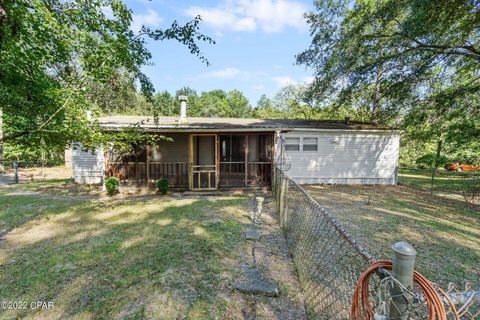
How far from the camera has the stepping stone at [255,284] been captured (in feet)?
9.94

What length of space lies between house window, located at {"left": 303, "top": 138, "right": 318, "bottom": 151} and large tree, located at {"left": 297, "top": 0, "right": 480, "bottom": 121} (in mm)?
2679

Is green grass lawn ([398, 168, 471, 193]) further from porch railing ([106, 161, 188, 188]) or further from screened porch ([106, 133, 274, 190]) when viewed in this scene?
porch railing ([106, 161, 188, 188])

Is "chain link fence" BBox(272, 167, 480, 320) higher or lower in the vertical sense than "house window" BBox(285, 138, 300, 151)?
lower

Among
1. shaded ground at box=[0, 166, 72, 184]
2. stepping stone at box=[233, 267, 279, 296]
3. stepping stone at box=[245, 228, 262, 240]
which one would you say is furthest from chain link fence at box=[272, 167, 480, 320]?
shaded ground at box=[0, 166, 72, 184]

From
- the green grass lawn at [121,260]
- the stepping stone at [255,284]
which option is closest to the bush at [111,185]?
the green grass lawn at [121,260]

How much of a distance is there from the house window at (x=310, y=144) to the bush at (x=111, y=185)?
26.7 ft

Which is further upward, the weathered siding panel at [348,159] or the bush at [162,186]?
the weathered siding panel at [348,159]

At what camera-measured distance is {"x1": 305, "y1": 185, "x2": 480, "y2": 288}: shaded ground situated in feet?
13.1

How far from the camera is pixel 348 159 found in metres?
11.8

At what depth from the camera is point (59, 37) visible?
10.9 feet

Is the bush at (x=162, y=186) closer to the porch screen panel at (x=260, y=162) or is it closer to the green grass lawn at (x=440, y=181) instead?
the porch screen panel at (x=260, y=162)

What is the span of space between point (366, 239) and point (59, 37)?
6152mm

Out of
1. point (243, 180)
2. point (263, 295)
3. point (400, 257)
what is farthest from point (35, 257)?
point (243, 180)

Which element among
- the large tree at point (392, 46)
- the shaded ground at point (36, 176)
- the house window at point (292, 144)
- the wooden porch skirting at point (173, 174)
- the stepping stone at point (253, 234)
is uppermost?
the large tree at point (392, 46)
